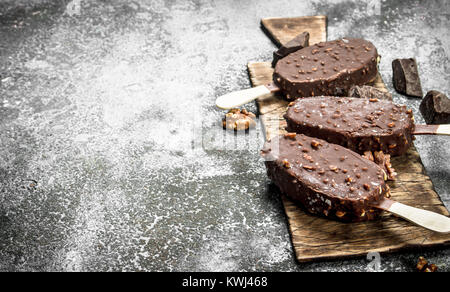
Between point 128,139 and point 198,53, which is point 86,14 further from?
point 128,139

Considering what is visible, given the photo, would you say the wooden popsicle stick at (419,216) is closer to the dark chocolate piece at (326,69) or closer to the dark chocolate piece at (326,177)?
the dark chocolate piece at (326,177)

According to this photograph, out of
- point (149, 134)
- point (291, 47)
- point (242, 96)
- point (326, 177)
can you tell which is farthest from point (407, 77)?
point (149, 134)

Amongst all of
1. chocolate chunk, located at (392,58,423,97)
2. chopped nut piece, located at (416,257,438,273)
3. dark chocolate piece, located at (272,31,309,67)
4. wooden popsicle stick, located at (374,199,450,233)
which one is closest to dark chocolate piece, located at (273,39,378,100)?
dark chocolate piece, located at (272,31,309,67)

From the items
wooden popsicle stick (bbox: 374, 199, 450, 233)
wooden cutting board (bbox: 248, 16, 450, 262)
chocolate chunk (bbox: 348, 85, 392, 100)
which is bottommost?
wooden cutting board (bbox: 248, 16, 450, 262)

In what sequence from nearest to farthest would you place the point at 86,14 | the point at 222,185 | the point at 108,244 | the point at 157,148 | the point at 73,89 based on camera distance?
the point at 108,244 < the point at 222,185 < the point at 157,148 < the point at 73,89 < the point at 86,14

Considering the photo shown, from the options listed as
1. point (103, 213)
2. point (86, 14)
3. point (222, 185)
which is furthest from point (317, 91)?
point (86, 14)

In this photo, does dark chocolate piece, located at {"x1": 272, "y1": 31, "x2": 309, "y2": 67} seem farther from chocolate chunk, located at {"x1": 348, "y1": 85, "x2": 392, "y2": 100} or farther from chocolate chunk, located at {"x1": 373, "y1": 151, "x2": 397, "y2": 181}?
chocolate chunk, located at {"x1": 373, "y1": 151, "x2": 397, "y2": 181}
